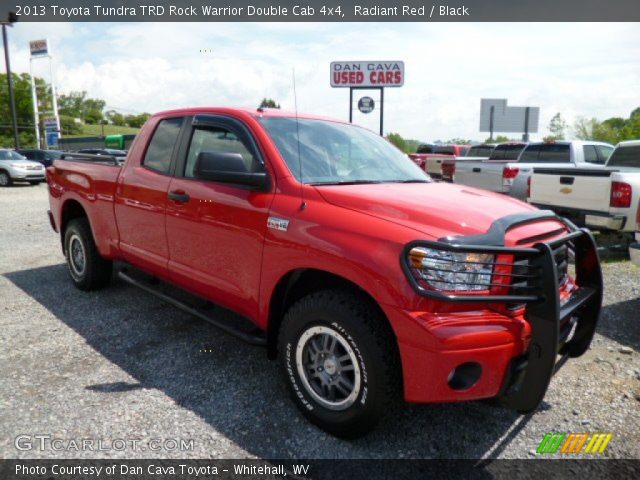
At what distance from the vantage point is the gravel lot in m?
2.71

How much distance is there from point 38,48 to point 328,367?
69.5 metres

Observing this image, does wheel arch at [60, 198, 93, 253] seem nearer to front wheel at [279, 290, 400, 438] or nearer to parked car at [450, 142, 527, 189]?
front wheel at [279, 290, 400, 438]

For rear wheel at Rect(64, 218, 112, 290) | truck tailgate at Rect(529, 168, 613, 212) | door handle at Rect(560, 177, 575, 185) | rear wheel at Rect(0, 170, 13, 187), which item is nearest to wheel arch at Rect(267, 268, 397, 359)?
rear wheel at Rect(64, 218, 112, 290)

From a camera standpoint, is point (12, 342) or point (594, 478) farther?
point (12, 342)

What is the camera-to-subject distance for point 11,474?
243 cm

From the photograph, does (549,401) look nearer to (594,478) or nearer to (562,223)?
(594,478)

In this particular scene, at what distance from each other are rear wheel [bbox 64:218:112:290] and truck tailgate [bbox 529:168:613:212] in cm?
606

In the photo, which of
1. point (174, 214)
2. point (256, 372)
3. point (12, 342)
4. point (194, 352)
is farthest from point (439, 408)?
point (12, 342)

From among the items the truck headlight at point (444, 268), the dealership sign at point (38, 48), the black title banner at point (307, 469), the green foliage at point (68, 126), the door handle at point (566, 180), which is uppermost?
the dealership sign at point (38, 48)

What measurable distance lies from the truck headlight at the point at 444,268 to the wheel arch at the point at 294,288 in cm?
40

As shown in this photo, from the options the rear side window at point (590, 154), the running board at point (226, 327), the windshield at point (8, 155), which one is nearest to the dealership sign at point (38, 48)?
the windshield at point (8, 155)

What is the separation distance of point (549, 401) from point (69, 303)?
442cm

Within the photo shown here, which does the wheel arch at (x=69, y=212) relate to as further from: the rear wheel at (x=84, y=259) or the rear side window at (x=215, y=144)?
the rear side window at (x=215, y=144)

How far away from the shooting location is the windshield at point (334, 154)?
3.17m
